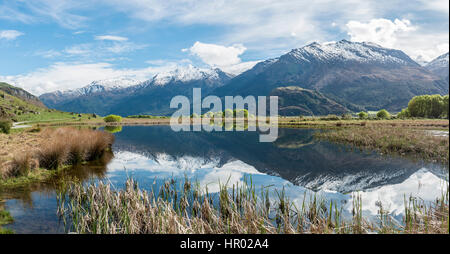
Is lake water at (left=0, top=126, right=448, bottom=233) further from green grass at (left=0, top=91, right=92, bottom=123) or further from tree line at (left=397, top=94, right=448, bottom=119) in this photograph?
green grass at (left=0, top=91, right=92, bottom=123)

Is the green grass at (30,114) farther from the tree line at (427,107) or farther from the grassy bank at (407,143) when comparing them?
the tree line at (427,107)

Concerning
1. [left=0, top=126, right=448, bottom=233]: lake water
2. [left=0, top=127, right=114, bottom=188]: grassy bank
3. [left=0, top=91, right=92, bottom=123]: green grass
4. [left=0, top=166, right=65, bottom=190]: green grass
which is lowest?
[left=0, top=126, right=448, bottom=233]: lake water

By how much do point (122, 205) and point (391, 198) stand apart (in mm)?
14013

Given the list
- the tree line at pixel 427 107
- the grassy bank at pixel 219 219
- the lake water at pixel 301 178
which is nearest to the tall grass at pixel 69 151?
the lake water at pixel 301 178

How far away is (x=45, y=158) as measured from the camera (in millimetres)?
19188

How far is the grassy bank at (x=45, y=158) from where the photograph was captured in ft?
52.3

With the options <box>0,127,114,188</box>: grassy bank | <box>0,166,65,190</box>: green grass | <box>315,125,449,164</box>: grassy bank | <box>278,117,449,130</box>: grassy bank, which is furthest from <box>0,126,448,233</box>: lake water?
<box>278,117,449,130</box>: grassy bank

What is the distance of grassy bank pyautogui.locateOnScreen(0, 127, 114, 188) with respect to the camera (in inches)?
628

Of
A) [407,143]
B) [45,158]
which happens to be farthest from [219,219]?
[407,143]

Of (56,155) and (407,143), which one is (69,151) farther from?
(407,143)

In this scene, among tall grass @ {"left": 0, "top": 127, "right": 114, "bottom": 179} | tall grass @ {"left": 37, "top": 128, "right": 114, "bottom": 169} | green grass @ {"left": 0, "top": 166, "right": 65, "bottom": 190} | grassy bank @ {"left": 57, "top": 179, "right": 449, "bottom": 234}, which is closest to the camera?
grassy bank @ {"left": 57, "top": 179, "right": 449, "bottom": 234}

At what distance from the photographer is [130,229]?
26.3 feet
